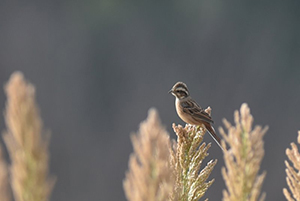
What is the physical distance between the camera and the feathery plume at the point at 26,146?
0.61 m

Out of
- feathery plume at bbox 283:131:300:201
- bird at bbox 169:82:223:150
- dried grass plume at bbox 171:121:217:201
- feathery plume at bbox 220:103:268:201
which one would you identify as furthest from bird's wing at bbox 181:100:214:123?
feathery plume at bbox 220:103:268:201

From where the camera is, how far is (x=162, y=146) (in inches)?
26.0

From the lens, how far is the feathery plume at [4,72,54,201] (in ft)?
2.01

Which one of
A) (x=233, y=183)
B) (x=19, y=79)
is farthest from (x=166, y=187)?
(x=19, y=79)

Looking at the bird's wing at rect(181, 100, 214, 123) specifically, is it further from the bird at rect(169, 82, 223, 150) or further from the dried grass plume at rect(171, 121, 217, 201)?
the dried grass plume at rect(171, 121, 217, 201)

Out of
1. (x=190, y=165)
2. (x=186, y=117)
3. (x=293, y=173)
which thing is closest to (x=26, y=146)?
(x=293, y=173)

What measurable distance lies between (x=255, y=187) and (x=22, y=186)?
393mm

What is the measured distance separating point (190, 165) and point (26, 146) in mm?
1040

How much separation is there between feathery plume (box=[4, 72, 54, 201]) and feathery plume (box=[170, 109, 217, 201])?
2.44ft

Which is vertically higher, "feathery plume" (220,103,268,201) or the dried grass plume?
the dried grass plume

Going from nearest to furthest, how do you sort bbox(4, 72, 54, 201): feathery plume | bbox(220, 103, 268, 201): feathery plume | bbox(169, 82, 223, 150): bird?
bbox(4, 72, 54, 201): feathery plume → bbox(220, 103, 268, 201): feathery plume → bbox(169, 82, 223, 150): bird

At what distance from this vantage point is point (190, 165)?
160cm

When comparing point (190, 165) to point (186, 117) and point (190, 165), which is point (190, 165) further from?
point (186, 117)

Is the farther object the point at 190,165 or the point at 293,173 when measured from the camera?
the point at 190,165
